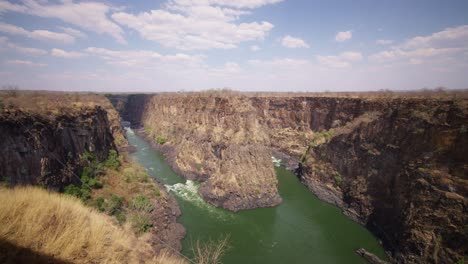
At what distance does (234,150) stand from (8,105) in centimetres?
2016

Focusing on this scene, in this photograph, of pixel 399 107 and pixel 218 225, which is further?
pixel 399 107

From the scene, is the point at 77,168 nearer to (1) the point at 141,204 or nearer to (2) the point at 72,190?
(2) the point at 72,190

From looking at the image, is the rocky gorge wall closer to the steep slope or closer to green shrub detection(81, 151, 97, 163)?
the steep slope

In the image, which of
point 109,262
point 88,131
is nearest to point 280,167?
point 88,131

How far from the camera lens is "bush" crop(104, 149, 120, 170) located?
1079 inches

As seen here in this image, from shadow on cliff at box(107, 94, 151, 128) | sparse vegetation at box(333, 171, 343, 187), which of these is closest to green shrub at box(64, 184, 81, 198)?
sparse vegetation at box(333, 171, 343, 187)

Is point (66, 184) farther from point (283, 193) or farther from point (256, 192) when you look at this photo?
point (283, 193)

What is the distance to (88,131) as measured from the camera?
26859 millimetres

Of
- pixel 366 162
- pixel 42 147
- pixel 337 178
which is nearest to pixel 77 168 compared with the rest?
pixel 42 147

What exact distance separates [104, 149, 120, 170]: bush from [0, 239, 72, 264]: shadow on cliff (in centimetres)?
2466

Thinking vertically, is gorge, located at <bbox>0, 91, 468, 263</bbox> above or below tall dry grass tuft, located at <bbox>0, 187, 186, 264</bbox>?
below

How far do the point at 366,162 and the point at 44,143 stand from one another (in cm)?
3038

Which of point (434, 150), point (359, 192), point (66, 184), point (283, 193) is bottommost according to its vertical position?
point (283, 193)

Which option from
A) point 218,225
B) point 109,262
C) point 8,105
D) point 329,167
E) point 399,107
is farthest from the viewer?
point 329,167
